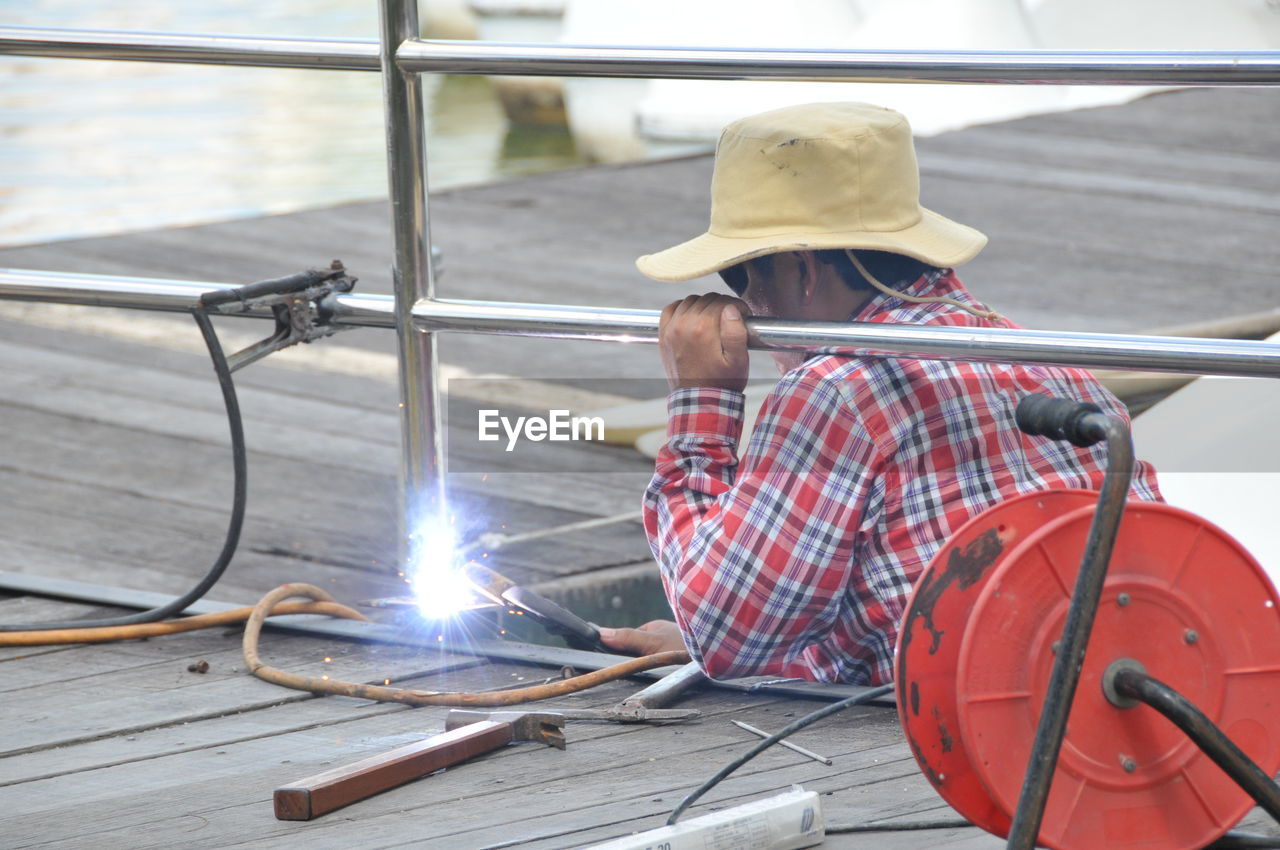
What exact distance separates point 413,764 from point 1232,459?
1.21m

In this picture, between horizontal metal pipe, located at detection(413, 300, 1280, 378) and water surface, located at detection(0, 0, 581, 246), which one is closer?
horizontal metal pipe, located at detection(413, 300, 1280, 378)

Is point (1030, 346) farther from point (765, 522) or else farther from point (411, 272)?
point (411, 272)

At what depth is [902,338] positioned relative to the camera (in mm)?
1467

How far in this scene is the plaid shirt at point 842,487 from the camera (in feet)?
4.87

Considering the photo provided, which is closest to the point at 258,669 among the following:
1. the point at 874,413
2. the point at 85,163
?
the point at 874,413

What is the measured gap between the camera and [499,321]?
5.69ft

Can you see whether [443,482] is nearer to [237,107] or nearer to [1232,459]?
[1232,459]

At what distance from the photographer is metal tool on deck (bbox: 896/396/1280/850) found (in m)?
1.09

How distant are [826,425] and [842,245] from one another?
16cm

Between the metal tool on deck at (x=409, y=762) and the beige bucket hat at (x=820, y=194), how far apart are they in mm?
413

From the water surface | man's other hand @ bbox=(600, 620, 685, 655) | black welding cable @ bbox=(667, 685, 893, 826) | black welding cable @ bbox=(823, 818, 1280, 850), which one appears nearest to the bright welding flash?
man's other hand @ bbox=(600, 620, 685, 655)

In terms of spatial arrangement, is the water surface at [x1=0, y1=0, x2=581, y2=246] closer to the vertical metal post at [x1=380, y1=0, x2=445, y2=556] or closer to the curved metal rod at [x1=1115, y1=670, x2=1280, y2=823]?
the vertical metal post at [x1=380, y1=0, x2=445, y2=556]

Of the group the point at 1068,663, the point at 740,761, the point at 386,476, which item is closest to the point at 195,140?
the point at 386,476

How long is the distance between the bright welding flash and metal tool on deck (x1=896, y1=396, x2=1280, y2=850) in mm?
824
